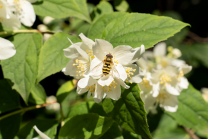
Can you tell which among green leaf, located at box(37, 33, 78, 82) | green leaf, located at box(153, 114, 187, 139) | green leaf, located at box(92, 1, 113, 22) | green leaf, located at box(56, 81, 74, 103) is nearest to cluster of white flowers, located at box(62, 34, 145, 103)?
green leaf, located at box(37, 33, 78, 82)

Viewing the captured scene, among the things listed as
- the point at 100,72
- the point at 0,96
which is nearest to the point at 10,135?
the point at 0,96

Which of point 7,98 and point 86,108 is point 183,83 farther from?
point 7,98

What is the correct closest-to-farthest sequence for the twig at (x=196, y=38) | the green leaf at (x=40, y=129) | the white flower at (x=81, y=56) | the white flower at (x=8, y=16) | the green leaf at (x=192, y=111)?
the white flower at (x=81, y=56) < the white flower at (x=8, y=16) < the green leaf at (x=40, y=129) < the green leaf at (x=192, y=111) < the twig at (x=196, y=38)

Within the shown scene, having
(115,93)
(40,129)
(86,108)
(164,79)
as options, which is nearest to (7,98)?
(40,129)

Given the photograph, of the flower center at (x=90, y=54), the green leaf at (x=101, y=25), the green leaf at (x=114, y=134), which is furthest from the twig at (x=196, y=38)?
the flower center at (x=90, y=54)

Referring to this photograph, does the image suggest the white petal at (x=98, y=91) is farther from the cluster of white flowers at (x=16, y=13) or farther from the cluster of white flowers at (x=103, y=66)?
the cluster of white flowers at (x=16, y=13)

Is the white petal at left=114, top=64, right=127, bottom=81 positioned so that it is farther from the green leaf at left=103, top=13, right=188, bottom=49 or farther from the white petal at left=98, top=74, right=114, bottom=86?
the green leaf at left=103, top=13, right=188, bottom=49

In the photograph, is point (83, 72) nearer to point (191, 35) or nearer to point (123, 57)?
point (123, 57)
